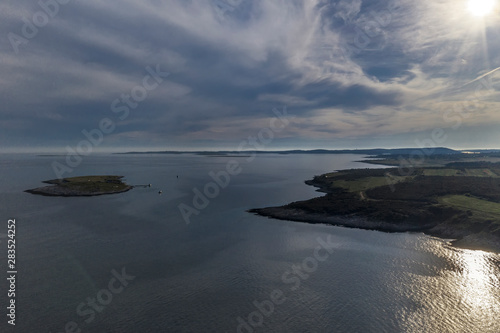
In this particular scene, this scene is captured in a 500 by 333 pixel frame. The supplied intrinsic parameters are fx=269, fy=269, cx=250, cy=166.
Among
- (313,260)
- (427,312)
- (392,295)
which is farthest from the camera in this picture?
(313,260)

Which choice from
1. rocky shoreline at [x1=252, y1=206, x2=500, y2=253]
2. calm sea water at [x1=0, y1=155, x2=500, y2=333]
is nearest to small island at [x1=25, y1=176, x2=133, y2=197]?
calm sea water at [x1=0, y1=155, x2=500, y2=333]

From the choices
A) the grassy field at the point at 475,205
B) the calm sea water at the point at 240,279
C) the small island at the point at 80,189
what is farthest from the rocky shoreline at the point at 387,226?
the small island at the point at 80,189

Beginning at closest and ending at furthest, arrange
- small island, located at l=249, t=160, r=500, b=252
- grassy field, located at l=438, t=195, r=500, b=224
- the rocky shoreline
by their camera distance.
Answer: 1. the rocky shoreline
2. small island, located at l=249, t=160, r=500, b=252
3. grassy field, located at l=438, t=195, r=500, b=224

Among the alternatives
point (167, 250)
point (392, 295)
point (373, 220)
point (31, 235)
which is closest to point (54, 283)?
point (167, 250)

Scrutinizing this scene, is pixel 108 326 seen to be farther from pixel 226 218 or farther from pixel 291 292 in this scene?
pixel 226 218

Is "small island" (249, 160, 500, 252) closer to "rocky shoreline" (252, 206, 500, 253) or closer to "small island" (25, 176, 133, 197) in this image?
"rocky shoreline" (252, 206, 500, 253)

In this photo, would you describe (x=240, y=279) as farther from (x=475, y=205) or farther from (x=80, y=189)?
(x=80, y=189)

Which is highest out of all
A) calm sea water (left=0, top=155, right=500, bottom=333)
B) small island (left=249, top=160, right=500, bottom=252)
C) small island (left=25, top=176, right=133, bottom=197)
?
small island (left=25, top=176, right=133, bottom=197)
